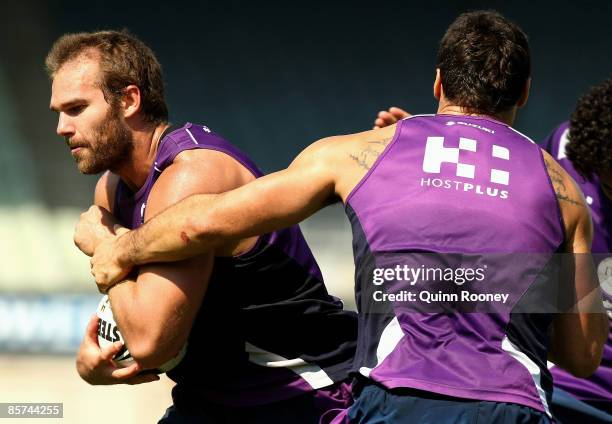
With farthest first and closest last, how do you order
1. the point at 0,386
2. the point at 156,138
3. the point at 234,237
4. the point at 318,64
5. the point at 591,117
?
the point at 318,64 → the point at 0,386 → the point at 591,117 → the point at 156,138 → the point at 234,237

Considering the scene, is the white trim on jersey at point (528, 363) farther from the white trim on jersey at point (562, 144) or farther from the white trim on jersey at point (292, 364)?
the white trim on jersey at point (562, 144)

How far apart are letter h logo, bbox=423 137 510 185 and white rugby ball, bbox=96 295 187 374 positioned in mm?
1269

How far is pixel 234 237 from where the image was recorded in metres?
2.83

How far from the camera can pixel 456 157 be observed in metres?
2.74

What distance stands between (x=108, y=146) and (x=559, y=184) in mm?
1792

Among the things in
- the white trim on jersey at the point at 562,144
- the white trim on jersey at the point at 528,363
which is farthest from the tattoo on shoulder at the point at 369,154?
the white trim on jersey at the point at 562,144

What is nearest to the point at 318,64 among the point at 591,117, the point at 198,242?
the point at 591,117

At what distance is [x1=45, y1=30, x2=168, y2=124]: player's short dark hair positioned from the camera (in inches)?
149

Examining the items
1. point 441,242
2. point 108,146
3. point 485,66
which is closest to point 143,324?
point 108,146

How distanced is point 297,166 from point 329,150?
11cm

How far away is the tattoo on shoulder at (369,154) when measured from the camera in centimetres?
278

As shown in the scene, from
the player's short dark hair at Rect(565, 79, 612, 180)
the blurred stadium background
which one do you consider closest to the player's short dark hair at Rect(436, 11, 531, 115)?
the player's short dark hair at Rect(565, 79, 612, 180)

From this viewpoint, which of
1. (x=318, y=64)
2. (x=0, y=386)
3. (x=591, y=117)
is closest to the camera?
(x=591, y=117)

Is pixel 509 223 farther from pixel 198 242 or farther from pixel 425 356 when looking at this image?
pixel 198 242
